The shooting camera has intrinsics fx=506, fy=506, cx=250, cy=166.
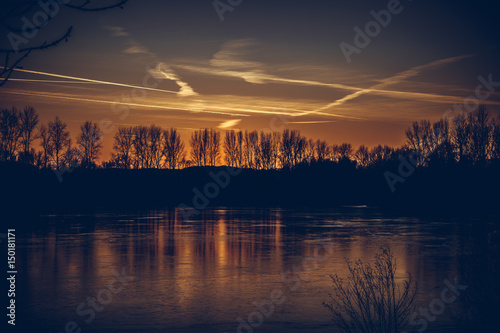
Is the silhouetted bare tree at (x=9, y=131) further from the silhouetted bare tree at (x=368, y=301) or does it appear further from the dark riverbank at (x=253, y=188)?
the silhouetted bare tree at (x=368, y=301)

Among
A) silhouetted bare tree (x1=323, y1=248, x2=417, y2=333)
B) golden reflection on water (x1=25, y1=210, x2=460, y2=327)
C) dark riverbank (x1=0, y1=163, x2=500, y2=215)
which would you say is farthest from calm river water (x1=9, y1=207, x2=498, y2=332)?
dark riverbank (x1=0, y1=163, x2=500, y2=215)

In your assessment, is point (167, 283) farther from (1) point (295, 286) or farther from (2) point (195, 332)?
(2) point (195, 332)

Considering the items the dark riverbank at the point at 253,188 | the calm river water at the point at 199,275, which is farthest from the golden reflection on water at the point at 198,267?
the dark riverbank at the point at 253,188

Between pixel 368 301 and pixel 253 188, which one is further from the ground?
pixel 253 188

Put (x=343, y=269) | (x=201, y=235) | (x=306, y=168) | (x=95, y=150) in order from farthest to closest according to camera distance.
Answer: (x=306, y=168) → (x=95, y=150) → (x=201, y=235) → (x=343, y=269)

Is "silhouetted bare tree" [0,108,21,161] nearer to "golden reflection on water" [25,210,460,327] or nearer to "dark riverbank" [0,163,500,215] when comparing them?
"dark riverbank" [0,163,500,215]

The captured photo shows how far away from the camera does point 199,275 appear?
13.8 metres

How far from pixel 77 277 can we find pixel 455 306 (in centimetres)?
928

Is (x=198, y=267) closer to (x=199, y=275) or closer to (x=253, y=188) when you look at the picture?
(x=199, y=275)

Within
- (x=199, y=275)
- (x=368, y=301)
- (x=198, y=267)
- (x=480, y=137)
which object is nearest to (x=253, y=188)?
(x=480, y=137)

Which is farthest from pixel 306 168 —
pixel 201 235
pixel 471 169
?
pixel 201 235

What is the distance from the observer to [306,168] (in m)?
100

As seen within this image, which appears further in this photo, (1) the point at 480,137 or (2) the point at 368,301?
(1) the point at 480,137

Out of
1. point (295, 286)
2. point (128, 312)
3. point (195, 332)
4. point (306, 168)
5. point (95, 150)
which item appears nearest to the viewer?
point (195, 332)
